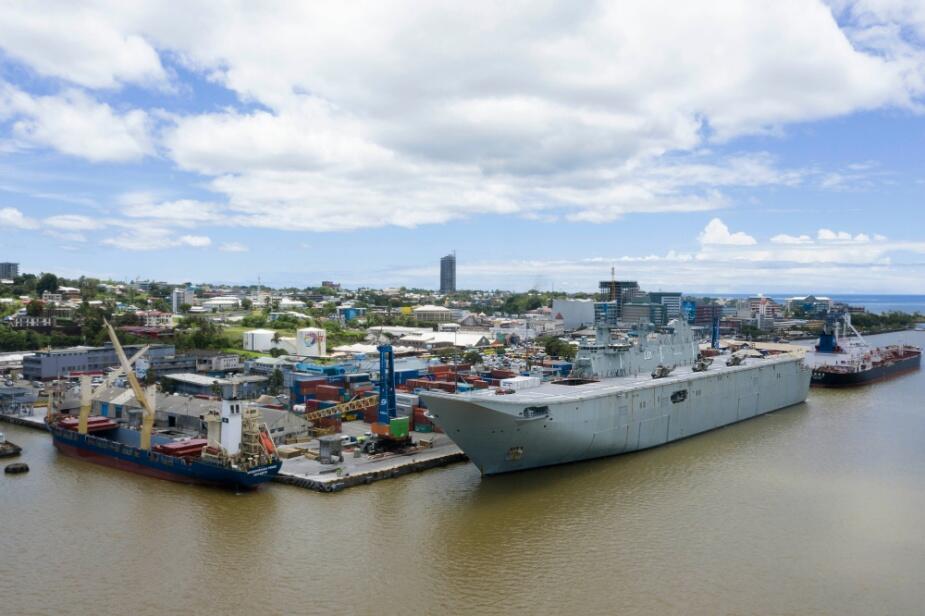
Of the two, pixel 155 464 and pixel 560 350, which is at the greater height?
pixel 560 350

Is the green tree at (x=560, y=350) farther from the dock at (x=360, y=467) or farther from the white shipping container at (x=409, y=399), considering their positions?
the dock at (x=360, y=467)

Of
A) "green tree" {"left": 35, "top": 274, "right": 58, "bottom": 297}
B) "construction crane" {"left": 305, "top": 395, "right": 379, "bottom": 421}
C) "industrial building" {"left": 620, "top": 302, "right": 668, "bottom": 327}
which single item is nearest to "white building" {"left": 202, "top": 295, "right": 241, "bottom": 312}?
"green tree" {"left": 35, "top": 274, "right": 58, "bottom": 297}

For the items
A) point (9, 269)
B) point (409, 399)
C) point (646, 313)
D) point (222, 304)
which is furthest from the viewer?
point (9, 269)

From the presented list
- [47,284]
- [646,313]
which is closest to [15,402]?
[47,284]

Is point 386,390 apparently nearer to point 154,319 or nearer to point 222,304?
point 154,319

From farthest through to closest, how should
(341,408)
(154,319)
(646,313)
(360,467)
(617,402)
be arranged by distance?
(646,313)
(154,319)
(341,408)
(617,402)
(360,467)

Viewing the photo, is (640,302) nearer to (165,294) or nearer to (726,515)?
(165,294)

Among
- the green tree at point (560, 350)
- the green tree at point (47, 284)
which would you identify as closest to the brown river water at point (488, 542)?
the green tree at point (560, 350)
